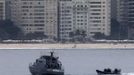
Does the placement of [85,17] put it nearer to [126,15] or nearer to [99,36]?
[126,15]

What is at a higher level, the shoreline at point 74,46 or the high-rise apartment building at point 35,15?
the high-rise apartment building at point 35,15

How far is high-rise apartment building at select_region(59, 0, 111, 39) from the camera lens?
104m

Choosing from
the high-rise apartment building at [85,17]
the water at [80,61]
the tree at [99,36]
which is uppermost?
the high-rise apartment building at [85,17]

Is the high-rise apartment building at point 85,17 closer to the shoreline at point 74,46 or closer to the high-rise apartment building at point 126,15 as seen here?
the high-rise apartment building at point 126,15

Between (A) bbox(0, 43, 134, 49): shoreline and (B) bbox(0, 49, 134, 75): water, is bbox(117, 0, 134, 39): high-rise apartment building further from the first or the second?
(A) bbox(0, 43, 134, 49): shoreline

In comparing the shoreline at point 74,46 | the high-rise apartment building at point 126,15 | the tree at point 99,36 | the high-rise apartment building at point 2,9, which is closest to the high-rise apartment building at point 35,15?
the high-rise apartment building at point 2,9

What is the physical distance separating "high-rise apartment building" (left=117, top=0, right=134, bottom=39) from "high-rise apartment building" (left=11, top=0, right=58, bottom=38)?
657 cm

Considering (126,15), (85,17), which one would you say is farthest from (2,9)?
(126,15)

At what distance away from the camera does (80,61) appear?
82.2 metres

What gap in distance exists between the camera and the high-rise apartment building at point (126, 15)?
10669 centimetres

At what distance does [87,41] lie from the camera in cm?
9925

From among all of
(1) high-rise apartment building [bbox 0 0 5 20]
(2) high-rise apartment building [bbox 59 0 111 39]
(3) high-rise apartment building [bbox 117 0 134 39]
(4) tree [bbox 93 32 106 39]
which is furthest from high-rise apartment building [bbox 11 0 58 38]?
(3) high-rise apartment building [bbox 117 0 134 39]

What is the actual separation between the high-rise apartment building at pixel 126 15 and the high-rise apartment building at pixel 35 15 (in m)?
6.57

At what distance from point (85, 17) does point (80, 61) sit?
23924mm
